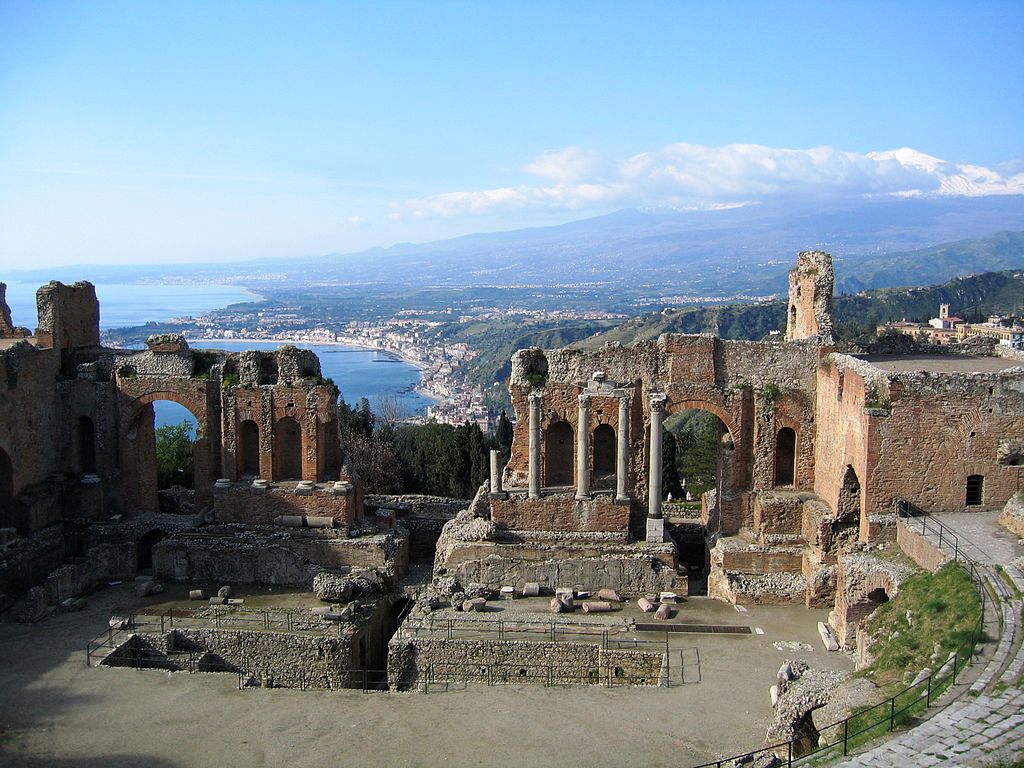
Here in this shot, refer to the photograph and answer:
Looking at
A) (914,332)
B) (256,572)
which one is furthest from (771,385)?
(914,332)

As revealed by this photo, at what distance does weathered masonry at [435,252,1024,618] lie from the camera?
2125 centimetres

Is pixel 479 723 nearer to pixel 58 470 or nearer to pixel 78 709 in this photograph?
pixel 78 709

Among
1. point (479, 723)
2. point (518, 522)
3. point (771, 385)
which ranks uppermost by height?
point (771, 385)

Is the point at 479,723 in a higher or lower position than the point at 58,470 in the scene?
lower

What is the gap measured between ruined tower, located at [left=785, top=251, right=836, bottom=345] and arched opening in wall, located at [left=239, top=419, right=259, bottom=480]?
49.5 ft

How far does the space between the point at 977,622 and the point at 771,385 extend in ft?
31.7

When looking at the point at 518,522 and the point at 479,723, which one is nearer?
the point at 479,723

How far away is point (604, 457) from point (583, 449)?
90.3 inches

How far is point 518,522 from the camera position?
79.8ft

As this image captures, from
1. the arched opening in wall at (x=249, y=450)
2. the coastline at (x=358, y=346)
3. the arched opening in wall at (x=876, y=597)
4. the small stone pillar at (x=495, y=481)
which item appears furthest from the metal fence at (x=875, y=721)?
the coastline at (x=358, y=346)

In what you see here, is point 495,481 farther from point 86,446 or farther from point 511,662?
point 86,446

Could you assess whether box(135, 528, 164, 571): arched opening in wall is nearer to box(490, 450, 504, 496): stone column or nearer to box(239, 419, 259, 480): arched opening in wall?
box(239, 419, 259, 480): arched opening in wall

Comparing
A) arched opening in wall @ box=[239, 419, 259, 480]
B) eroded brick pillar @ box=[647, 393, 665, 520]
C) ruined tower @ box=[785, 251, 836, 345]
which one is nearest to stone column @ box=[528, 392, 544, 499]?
eroded brick pillar @ box=[647, 393, 665, 520]

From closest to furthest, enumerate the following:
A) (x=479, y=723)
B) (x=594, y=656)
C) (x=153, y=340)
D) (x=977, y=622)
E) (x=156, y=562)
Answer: (x=977, y=622) < (x=479, y=723) < (x=594, y=656) < (x=156, y=562) < (x=153, y=340)
